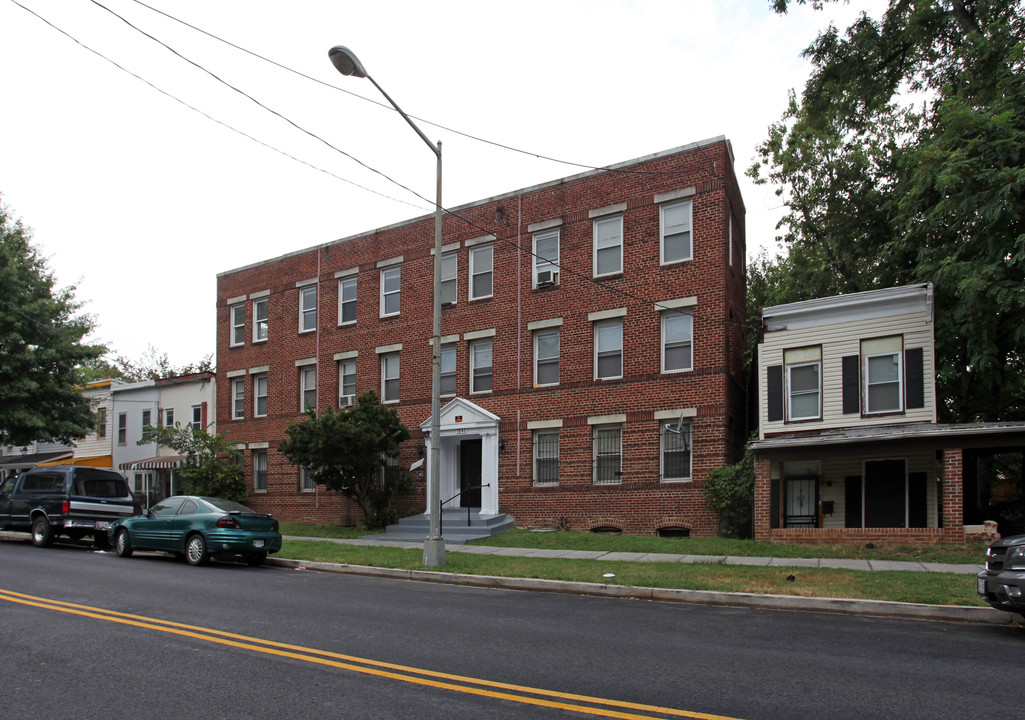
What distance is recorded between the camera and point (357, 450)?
22.8 meters

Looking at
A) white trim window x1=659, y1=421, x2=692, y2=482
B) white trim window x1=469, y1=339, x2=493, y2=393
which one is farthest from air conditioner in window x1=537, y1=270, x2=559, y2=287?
white trim window x1=659, y1=421, x2=692, y2=482

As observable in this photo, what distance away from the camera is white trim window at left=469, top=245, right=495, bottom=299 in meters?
24.9

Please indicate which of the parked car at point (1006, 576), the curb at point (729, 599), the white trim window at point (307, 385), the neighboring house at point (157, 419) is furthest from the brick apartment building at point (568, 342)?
the parked car at point (1006, 576)

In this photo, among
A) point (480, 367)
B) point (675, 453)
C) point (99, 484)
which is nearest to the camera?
point (99, 484)

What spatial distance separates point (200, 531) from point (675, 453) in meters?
11.7

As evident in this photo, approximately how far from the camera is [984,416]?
2359 cm

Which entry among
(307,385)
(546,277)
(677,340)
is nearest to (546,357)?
(546,277)

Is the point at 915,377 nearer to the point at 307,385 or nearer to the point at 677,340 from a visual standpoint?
the point at 677,340

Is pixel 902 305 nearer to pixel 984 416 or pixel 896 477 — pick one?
pixel 896 477

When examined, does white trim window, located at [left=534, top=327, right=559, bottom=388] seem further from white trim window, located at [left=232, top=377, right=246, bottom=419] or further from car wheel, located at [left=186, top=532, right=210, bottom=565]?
white trim window, located at [left=232, top=377, right=246, bottom=419]

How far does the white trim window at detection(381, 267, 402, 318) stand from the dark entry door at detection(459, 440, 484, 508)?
5.26 m

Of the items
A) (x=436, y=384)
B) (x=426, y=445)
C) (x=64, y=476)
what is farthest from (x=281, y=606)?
(x=426, y=445)

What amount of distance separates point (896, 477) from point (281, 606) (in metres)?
15.0

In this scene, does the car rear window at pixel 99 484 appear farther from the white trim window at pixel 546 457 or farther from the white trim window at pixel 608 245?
the white trim window at pixel 608 245
